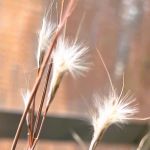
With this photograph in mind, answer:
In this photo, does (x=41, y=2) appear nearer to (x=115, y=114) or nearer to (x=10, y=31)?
(x=10, y=31)

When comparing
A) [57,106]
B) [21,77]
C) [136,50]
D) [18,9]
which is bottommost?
[57,106]

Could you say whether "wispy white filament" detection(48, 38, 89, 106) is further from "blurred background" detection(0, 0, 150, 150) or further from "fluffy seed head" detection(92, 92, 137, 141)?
"blurred background" detection(0, 0, 150, 150)

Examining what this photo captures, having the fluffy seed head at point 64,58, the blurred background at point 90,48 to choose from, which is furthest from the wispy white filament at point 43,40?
the blurred background at point 90,48

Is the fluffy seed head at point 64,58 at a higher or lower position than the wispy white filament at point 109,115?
higher

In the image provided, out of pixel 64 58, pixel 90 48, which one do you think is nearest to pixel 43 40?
pixel 64 58

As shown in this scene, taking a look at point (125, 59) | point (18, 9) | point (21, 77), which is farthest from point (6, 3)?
point (125, 59)

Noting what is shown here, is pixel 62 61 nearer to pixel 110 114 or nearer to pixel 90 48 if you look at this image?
pixel 110 114

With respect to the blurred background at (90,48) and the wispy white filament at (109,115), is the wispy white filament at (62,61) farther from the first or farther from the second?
the blurred background at (90,48)

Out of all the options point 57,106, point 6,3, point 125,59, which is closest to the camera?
point 6,3

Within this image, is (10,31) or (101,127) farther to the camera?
(10,31)
